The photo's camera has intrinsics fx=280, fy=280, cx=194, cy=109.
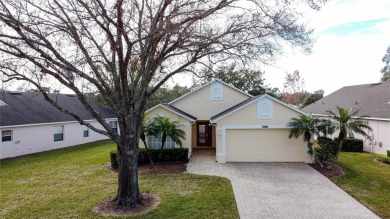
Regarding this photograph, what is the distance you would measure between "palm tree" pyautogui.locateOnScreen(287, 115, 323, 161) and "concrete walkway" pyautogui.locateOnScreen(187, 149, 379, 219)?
1.64 meters

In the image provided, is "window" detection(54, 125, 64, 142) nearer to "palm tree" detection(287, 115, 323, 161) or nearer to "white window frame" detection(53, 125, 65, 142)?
"white window frame" detection(53, 125, 65, 142)

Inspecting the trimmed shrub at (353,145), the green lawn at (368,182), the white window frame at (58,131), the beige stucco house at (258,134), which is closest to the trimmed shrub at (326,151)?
the green lawn at (368,182)

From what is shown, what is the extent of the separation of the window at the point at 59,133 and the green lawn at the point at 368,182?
74.2ft

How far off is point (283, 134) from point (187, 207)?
10063 millimetres

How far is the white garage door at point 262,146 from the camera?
1769 centimetres

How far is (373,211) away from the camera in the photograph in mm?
9508

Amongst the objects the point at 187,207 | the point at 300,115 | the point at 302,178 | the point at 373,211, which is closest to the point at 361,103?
the point at 300,115

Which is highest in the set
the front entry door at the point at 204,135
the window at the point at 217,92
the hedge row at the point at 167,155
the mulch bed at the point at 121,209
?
the window at the point at 217,92

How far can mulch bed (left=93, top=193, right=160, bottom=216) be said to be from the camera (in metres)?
9.33

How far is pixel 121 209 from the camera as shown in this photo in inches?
379

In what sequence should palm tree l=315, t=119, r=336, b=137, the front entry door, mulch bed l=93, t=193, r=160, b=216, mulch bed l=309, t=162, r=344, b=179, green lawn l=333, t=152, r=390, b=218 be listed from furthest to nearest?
the front entry door, palm tree l=315, t=119, r=336, b=137, mulch bed l=309, t=162, r=344, b=179, green lawn l=333, t=152, r=390, b=218, mulch bed l=93, t=193, r=160, b=216

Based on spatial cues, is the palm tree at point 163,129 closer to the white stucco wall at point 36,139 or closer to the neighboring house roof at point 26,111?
the neighboring house roof at point 26,111

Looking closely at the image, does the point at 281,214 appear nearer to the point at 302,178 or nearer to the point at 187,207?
the point at 187,207

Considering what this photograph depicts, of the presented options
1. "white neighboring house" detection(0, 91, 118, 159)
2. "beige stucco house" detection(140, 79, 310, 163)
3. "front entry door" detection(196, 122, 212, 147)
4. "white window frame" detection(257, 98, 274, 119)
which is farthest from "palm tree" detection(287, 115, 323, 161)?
"white neighboring house" detection(0, 91, 118, 159)
